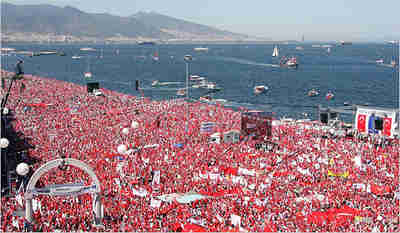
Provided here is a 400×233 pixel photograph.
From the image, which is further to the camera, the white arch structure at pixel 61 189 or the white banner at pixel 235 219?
the white banner at pixel 235 219

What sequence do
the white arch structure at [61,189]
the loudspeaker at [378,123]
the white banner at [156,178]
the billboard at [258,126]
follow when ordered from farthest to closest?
1. the loudspeaker at [378,123]
2. the billboard at [258,126]
3. the white banner at [156,178]
4. the white arch structure at [61,189]

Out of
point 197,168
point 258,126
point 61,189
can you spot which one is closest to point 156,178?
point 197,168

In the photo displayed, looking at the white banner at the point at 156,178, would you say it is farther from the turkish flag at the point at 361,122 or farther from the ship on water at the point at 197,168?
the turkish flag at the point at 361,122

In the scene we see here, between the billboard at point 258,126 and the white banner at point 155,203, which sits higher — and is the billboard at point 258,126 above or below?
above

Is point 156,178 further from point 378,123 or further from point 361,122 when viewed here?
point 378,123

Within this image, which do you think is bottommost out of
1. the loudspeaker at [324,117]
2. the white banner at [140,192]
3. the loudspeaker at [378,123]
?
the white banner at [140,192]

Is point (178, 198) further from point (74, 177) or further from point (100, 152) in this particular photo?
point (100, 152)

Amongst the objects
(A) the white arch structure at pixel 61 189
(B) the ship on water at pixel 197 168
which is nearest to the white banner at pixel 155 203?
(B) the ship on water at pixel 197 168

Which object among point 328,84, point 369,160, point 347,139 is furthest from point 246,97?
point 369,160
